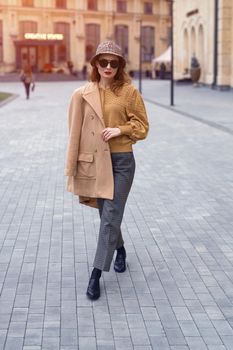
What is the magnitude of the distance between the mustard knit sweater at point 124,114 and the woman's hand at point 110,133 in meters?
0.06

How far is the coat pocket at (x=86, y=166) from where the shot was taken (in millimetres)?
4598

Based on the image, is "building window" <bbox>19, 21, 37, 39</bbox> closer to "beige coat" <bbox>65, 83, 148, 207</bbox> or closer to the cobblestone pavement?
the cobblestone pavement

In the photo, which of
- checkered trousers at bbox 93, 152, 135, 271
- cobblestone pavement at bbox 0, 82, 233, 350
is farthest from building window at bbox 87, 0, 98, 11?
checkered trousers at bbox 93, 152, 135, 271

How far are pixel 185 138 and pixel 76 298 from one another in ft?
33.0

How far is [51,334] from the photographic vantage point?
391cm

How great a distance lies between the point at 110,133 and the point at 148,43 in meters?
66.6

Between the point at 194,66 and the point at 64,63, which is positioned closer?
the point at 194,66

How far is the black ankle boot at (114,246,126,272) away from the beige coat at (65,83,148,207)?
0.78 metres

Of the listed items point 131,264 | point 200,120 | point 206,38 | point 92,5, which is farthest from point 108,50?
point 92,5

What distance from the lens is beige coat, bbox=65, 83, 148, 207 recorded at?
4512 millimetres

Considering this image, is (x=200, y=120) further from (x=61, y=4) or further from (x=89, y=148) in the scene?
(x=61, y=4)

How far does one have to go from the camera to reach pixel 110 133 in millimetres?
4410

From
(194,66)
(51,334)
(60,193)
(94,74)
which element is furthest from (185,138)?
(194,66)

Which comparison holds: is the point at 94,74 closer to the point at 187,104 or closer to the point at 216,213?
the point at 216,213
